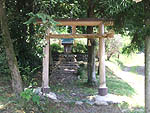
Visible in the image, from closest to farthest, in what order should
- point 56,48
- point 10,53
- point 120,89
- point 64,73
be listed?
point 10,53, point 120,89, point 64,73, point 56,48

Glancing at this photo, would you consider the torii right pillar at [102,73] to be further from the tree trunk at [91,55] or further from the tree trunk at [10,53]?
the tree trunk at [10,53]

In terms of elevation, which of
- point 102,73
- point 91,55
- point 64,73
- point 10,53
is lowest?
point 64,73

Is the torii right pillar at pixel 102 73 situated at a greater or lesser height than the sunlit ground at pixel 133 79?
greater

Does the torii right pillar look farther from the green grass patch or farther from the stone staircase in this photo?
the stone staircase

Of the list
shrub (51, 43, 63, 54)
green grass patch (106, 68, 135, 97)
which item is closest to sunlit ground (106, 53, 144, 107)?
green grass patch (106, 68, 135, 97)

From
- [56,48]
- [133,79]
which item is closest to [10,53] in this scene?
[133,79]

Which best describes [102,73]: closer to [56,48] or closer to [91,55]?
[91,55]

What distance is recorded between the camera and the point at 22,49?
823cm

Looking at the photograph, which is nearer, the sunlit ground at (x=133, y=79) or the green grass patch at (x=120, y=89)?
the sunlit ground at (x=133, y=79)

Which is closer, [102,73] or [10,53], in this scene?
[10,53]

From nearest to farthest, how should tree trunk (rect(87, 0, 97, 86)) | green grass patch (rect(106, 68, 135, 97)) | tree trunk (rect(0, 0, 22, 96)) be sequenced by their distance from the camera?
tree trunk (rect(0, 0, 22, 96)) < green grass patch (rect(106, 68, 135, 97)) < tree trunk (rect(87, 0, 97, 86))

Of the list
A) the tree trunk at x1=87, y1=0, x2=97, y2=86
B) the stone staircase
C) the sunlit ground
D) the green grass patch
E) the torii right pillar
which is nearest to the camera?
the torii right pillar

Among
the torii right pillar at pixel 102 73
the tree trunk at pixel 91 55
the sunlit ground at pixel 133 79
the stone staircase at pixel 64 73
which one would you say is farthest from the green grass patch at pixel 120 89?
the stone staircase at pixel 64 73

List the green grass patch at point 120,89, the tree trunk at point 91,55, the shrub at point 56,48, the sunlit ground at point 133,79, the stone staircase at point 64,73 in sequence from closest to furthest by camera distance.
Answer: the sunlit ground at point 133,79 < the green grass patch at point 120,89 < the tree trunk at point 91,55 < the stone staircase at point 64,73 < the shrub at point 56,48
